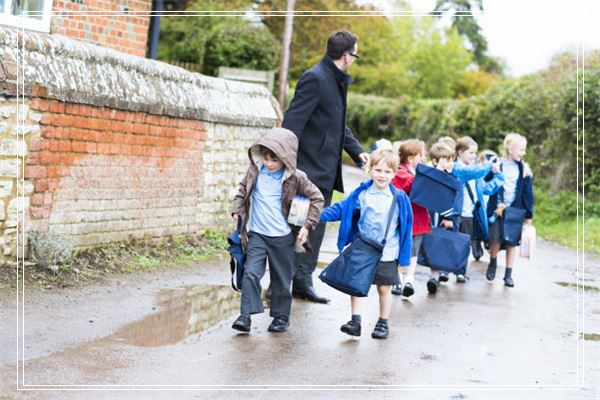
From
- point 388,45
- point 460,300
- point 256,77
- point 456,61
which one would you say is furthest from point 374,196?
point 456,61

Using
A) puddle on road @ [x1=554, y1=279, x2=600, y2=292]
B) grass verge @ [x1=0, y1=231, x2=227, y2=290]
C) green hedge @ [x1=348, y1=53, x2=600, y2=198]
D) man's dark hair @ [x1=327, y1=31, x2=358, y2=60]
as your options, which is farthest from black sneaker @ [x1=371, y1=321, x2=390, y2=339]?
green hedge @ [x1=348, y1=53, x2=600, y2=198]

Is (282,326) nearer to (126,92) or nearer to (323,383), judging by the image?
(323,383)

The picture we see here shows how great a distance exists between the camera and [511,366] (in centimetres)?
633

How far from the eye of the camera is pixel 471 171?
961cm

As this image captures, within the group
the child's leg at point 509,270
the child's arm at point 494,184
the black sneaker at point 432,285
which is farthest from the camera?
the child's leg at point 509,270

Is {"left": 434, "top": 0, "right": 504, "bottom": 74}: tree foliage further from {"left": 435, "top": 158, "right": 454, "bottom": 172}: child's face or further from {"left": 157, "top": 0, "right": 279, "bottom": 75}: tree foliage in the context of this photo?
{"left": 435, "top": 158, "right": 454, "bottom": 172}: child's face

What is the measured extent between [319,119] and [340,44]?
66cm

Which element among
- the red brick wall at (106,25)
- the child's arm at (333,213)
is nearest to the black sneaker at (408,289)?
the child's arm at (333,213)

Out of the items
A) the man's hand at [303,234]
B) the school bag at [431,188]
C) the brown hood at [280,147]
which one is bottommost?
the man's hand at [303,234]

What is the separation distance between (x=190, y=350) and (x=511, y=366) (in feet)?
7.11

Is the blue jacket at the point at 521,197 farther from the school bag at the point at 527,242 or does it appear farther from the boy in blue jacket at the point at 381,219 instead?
the boy in blue jacket at the point at 381,219

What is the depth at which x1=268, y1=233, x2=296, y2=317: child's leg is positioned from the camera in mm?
6980

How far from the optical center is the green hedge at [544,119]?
1739cm

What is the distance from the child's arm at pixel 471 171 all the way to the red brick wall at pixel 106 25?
4.72 metres
